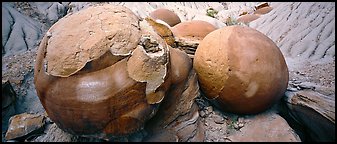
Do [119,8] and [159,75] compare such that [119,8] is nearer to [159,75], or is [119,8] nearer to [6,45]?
[159,75]

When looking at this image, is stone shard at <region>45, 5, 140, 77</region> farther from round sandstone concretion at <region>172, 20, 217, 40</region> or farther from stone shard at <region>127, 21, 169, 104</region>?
round sandstone concretion at <region>172, 20, 217, 40</region>

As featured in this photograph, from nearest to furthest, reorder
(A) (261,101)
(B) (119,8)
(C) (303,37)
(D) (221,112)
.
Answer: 1. (B) (119,8)
2. (A) (261,101)
3. (D) (221,112)
4. (C) (303,37)

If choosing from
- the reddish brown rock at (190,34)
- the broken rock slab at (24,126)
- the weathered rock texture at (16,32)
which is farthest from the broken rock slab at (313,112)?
the weathered rock texture at (16,32)

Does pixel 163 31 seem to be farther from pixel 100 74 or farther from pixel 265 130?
pixel 265 130

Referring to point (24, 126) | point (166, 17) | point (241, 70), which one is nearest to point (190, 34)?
point (241, 70)

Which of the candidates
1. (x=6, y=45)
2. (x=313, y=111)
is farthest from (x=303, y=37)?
(x=6, y=45)
